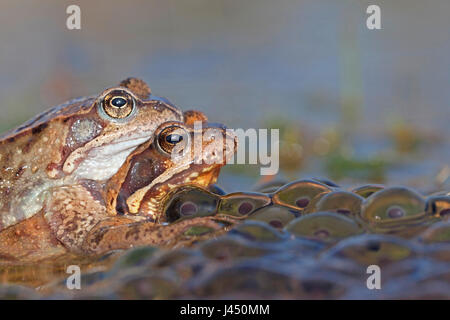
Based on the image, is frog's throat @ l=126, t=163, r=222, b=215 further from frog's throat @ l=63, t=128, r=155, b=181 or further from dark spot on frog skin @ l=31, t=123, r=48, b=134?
dark spot on frog skin @ l=31, t=123, r=48, b=134

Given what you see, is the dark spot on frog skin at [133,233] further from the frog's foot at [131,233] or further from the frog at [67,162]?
the frog at [67,162]

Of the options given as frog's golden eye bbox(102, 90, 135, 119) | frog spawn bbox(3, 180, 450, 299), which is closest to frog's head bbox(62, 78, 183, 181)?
frog's golden eye bbox(102, 90, 135, 119)

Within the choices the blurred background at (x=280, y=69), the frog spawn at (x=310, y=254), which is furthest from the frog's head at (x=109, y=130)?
the blurred background at (x=280, y=69)

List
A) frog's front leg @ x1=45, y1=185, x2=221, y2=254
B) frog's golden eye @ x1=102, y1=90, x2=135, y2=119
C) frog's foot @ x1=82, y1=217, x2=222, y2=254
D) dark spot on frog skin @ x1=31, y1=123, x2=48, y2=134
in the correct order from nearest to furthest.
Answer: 1. frog's foot @ x1=82, y1=217, x2=222, y2=254
2. frog's front leg @ x1=45, y1=185, x2=221, y2=254
3. frog's golden eye @ x1=102, y1=90, x2=135, y2=119
4. dark spot on frog skin @ x1=31, y1=123, x2=48, y2=134

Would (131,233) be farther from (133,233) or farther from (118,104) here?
(118,104)

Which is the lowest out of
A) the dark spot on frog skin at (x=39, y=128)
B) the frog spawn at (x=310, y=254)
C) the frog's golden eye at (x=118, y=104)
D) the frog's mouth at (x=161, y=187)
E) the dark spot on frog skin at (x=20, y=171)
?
the frog spawn at (x=310, y=254)

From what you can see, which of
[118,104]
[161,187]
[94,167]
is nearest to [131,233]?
[161,187]
